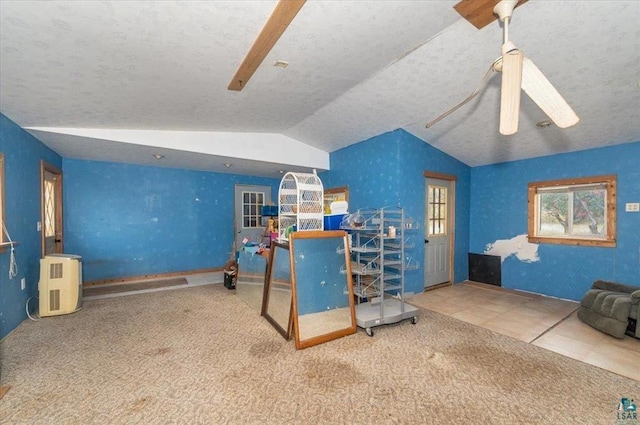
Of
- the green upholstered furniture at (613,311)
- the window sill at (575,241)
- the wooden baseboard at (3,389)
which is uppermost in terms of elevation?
the window sill at (575,241)

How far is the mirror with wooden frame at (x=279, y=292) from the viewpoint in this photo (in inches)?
114

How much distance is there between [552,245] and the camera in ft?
14.2

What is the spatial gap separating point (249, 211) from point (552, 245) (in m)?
5.92

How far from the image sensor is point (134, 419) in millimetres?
1737

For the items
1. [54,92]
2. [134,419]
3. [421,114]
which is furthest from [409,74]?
[134,419]

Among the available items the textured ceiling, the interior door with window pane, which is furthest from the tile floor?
the interior door with window pane

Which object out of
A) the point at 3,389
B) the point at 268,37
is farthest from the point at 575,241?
the point at 3,389

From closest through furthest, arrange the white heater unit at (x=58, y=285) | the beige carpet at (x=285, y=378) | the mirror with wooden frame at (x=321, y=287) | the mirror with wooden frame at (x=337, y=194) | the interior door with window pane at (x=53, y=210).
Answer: the beige carpet at (x=285, y=378) → the mirror with wooden frame at (x=321, y=287) → the white heater unit at (x=58, y=285) → the interior door with window pane at (x=53, y=210) → the mirror with wooden frame at (x=337, y=194)

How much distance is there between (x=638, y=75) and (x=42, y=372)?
5.81 m

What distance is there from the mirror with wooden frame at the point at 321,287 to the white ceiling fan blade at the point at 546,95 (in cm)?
209

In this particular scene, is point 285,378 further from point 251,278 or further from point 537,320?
point 537,320

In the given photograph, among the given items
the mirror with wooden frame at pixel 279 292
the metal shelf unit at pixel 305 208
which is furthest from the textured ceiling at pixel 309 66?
the mirror with wooden frame at pixel 279 292

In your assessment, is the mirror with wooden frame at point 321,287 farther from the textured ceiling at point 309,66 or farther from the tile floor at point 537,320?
the textured ceiling at point 309,66

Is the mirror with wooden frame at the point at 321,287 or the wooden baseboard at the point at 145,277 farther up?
the mirror with wooden frame at the point at 321,287
